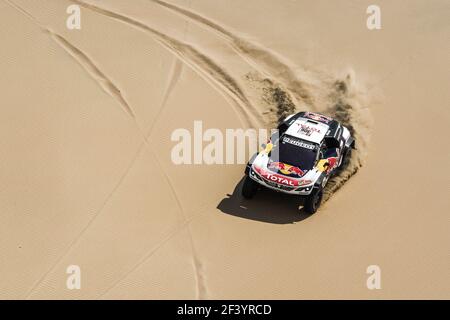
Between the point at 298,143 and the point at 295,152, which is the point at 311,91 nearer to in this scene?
the point at 298,143

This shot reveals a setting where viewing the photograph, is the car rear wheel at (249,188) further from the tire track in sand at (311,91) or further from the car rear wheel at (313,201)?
the tire track in sand at (311,91)

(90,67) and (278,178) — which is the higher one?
(90,67)

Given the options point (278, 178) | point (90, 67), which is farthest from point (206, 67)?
point (278, 178)

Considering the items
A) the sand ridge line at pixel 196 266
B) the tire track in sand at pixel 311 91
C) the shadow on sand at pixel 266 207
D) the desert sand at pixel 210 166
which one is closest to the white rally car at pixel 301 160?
the shadow on sand at pixel 266 207

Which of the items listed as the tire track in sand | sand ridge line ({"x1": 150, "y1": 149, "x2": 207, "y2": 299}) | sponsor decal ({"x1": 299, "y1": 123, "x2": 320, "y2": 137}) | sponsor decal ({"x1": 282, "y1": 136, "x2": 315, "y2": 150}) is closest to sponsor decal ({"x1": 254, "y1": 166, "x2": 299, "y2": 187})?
sponsor decal ({"x1": 282, "y1": 136, "x2": 315, "y2": 150})

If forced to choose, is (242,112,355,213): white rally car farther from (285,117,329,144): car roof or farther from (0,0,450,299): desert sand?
(0,0,450,299): desert sand

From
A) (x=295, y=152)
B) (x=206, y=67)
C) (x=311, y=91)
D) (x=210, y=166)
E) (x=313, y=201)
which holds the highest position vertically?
(x=206, y=67)
